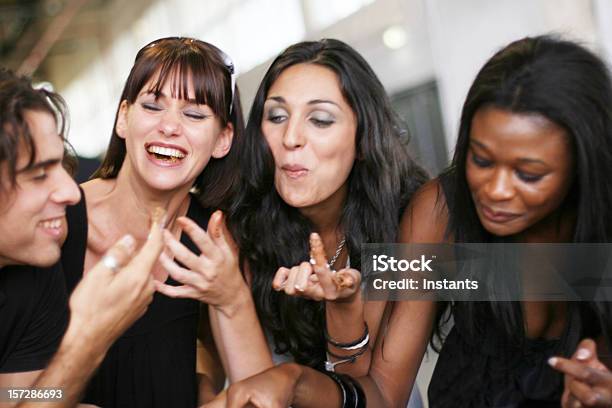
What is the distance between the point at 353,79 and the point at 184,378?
2.80 ft

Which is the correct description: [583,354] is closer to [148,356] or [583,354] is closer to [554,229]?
[554,229]

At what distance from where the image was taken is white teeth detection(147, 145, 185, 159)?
182cm

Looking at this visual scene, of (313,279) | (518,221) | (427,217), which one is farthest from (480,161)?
(313,279)

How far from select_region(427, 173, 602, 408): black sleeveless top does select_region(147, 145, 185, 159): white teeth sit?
0.64 m

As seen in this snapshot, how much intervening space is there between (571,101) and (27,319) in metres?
1.13

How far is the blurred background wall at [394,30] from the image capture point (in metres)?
3.45

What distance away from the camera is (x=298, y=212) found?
197 cm

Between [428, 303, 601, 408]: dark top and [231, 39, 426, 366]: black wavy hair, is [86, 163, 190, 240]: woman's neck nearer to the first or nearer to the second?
[231, 39, 426, 366]: black wavy hair

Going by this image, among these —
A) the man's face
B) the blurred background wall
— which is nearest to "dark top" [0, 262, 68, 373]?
the man's face

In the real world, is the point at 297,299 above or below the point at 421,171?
below

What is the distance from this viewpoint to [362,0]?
5055 millimetres

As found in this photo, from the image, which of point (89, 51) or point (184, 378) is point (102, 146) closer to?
point (89, 51)

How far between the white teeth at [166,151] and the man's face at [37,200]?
1.36 feet

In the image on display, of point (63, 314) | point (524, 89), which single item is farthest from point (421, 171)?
point (63, 314)
